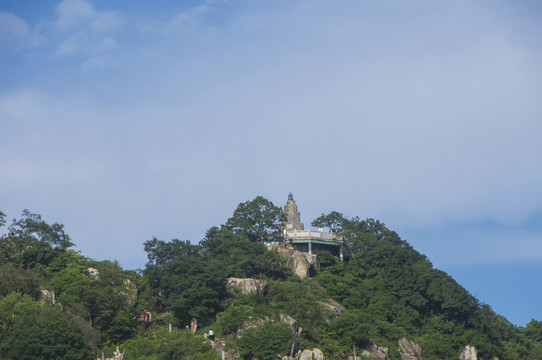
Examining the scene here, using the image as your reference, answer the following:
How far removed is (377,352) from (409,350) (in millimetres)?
4623

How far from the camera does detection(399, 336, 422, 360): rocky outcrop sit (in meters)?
68.4

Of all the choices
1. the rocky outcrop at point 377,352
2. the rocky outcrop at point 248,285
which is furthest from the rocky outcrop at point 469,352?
the rocky outcrop at point 248,285

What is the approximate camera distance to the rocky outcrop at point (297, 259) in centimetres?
7388

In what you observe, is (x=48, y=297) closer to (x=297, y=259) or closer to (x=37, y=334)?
(x=37, y=334)

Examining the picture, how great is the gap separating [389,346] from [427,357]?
473cm

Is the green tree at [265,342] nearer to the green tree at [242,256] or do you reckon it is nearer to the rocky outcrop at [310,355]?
the rocky outcrop at [310,355]

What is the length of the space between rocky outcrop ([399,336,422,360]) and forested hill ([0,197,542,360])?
0.48 metres

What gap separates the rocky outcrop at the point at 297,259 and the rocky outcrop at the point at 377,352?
10.4 metres

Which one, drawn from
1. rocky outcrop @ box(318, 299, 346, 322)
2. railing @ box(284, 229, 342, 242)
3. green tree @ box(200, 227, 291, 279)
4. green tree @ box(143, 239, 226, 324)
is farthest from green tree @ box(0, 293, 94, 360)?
railing @ box(284, 229, 342, 242)

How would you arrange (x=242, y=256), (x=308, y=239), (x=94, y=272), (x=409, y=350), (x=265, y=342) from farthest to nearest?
(x=308, y=239)
(x=242, y=256)
(x=409, y=350)
(x=94, y=272)
(x=265, y=342)

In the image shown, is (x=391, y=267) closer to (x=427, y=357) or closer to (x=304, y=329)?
(x=427, y=357)

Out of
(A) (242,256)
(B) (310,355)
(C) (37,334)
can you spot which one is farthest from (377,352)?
(C) (37,334)

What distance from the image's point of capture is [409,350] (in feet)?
227

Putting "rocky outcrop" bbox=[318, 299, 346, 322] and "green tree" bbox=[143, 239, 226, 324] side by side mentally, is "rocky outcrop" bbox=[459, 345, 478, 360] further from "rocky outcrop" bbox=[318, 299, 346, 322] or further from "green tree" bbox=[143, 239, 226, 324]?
"green tree" bbox=[143, 239, 226, 324]
